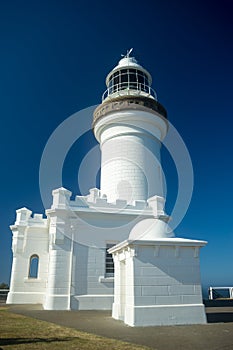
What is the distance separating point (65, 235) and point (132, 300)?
534cm

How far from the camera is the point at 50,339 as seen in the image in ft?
19.4

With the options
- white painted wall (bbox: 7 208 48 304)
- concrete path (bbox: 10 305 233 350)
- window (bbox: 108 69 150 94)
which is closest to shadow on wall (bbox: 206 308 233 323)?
concrete path (bbox: 10 305 233 350)

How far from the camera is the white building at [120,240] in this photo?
8547 millimetres

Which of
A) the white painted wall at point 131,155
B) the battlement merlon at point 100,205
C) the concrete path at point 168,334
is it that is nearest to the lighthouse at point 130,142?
the white painted wall at point 131,155

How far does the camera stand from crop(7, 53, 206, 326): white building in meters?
8.55

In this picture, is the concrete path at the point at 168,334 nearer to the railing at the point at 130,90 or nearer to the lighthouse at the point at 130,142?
the lighthouse at the point at 130,142

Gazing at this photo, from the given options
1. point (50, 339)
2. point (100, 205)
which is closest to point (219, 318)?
point (50, 339)

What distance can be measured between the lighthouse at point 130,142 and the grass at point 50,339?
29.8ft

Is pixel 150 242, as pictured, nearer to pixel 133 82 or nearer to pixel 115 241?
pixel 115 241

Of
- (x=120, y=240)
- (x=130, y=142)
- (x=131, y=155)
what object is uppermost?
(x=130, y=142)

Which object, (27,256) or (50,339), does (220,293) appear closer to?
(27,256)

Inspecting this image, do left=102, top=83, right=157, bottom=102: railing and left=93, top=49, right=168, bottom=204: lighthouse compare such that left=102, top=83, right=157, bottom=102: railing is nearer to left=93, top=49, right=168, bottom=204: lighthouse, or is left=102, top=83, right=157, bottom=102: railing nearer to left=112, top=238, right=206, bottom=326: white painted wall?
left=93, top=49, right=168, bottom=204: lighthouse

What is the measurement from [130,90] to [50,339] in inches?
625

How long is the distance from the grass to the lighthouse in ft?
29.8
